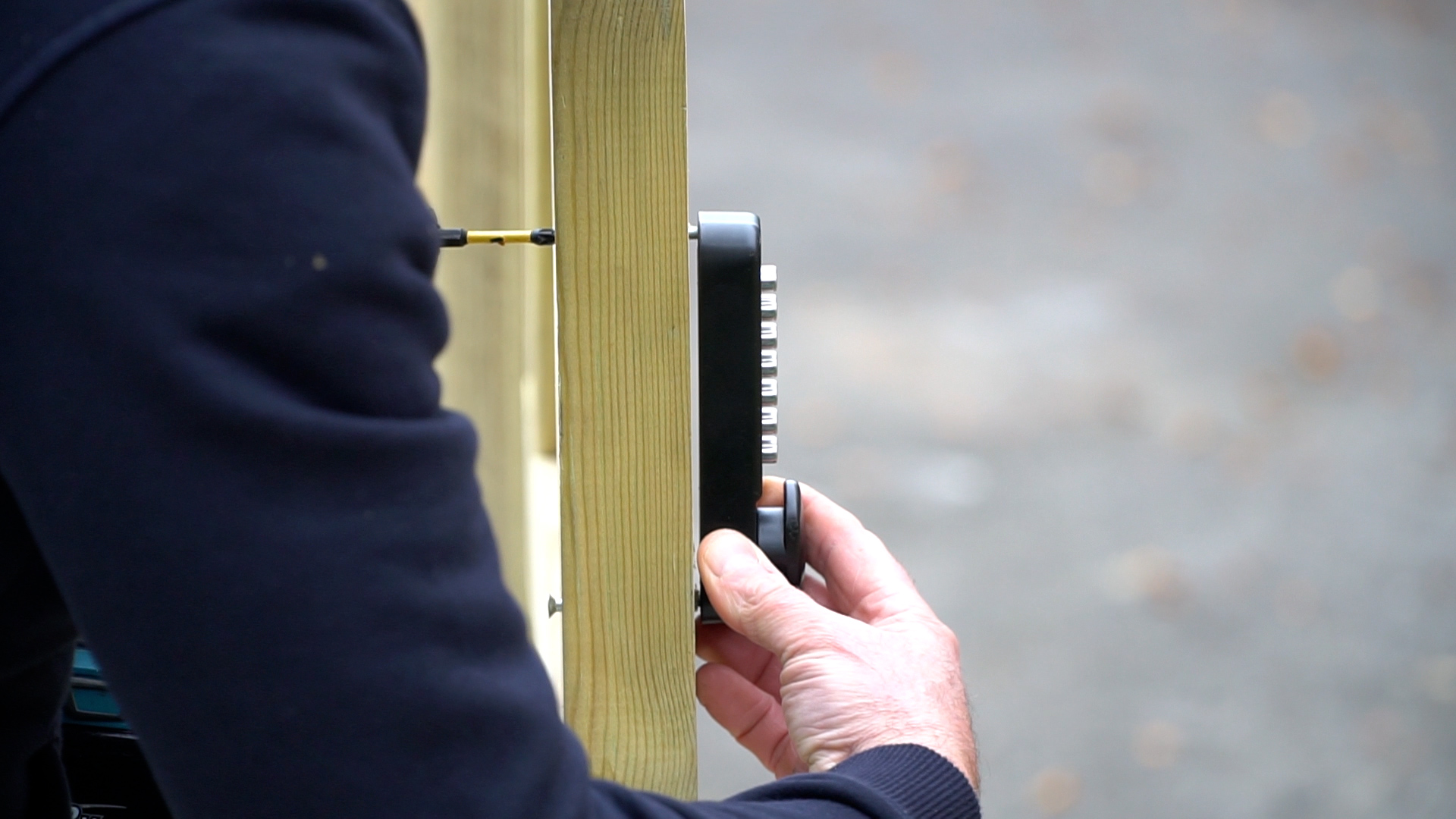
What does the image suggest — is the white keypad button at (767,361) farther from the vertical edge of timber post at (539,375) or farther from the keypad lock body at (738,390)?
the vertical edge of timber post at (539,375)

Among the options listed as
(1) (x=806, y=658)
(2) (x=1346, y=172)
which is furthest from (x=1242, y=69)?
(1) (x=806, y=658)

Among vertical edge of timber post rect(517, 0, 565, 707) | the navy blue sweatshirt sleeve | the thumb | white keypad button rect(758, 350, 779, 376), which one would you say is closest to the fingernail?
the thumb

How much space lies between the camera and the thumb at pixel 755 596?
94 centimetres

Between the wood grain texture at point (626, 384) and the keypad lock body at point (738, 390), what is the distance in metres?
0.04

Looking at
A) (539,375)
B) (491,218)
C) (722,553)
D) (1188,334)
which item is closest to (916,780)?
(722,553)

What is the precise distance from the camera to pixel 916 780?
0.78m

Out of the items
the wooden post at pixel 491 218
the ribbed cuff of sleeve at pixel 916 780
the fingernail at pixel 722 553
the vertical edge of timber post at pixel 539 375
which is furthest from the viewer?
the vertical edge of timber post at pixel 539 375

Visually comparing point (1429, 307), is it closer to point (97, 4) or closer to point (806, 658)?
point (806, 658)

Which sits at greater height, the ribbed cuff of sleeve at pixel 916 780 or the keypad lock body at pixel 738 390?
the keypad lock body at pixel 738 390

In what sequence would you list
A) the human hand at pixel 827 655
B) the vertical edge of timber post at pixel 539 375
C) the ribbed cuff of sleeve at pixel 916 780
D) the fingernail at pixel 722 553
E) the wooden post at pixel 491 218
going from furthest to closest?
the vertical edge of timber post at pixel 539 375, the wooden post at pixel 491 218, the fingernail at pixel 722 553, the human hand at pixel 827 655, the ribbed cuff of sleeve at pixel 916 780

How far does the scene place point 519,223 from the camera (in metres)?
1.75

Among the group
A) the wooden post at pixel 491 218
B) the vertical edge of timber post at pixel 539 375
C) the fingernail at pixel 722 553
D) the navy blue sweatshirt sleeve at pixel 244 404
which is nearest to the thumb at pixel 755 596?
the fingernail at pixel 722 553

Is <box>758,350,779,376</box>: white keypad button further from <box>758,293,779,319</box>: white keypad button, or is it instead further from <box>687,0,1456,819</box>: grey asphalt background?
<box>687,0,1456,819</box>: grey asphalt background

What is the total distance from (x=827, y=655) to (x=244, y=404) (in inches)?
21.9
